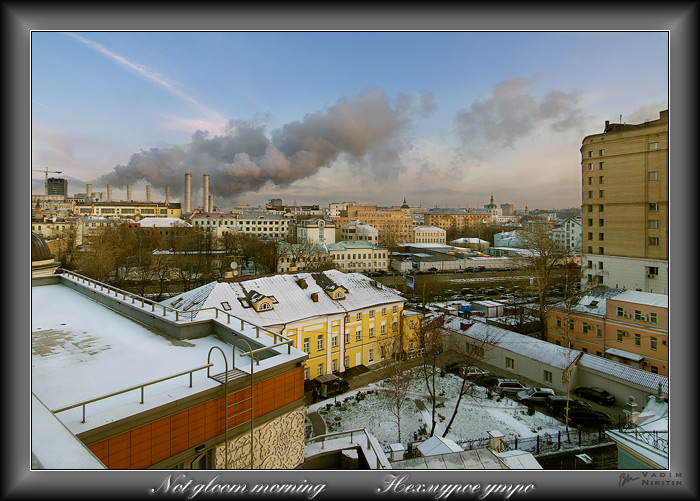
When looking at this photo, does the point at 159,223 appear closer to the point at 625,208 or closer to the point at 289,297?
the point at 289,297

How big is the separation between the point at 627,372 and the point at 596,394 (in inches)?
37.0

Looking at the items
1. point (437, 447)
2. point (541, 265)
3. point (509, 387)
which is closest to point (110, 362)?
point (437, 447)

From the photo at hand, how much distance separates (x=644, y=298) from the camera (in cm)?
1095

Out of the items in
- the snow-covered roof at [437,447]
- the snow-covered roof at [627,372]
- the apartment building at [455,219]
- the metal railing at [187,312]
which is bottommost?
the snow-covered roof at [627,372]

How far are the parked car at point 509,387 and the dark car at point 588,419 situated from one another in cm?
162

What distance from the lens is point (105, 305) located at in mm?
4992

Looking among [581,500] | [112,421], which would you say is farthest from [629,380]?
[112,421]

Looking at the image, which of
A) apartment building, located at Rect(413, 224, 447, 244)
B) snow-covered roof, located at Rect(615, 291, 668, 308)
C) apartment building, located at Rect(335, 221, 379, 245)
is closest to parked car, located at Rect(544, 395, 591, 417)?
snow-covered roof, located at Rect(615, 291, 668, 308)

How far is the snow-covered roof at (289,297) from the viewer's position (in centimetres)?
1009

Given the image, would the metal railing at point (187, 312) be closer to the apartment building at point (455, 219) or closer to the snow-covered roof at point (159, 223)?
the snow-covered roof at point (159, 223)

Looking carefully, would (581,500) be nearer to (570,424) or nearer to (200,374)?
(200,374)

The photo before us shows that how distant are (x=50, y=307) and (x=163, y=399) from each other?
3998mm

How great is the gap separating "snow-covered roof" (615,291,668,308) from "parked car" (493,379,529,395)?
4.19m
